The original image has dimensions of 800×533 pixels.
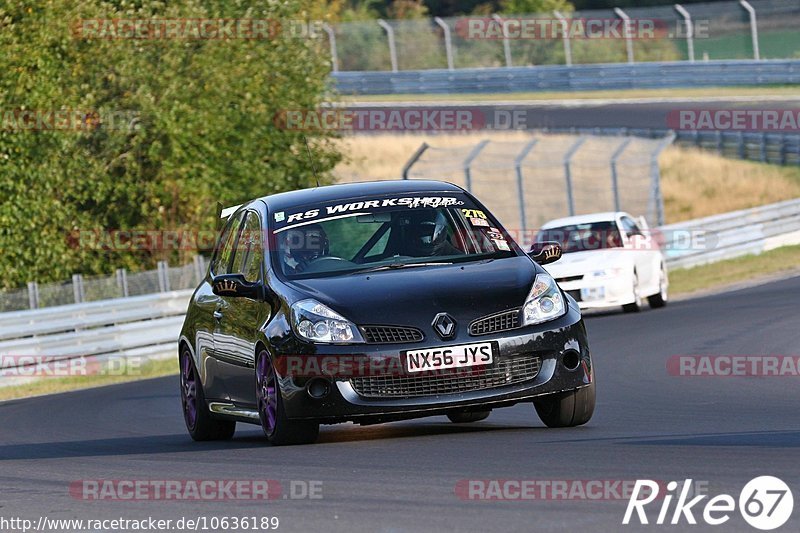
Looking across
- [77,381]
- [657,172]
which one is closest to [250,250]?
[77,381]

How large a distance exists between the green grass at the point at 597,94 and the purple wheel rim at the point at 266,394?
38.6 m

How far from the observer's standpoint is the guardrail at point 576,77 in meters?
48.6

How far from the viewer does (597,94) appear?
173 feet

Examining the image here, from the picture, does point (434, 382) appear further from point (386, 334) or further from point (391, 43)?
point (391, 43)

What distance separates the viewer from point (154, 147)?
2941 cm

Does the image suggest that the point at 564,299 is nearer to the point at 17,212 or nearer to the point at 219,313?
the point at 219,313

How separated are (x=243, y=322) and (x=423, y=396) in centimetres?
157

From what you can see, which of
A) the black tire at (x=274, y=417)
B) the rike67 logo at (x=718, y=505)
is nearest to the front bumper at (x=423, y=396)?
the black tire at (x=274, y=417)

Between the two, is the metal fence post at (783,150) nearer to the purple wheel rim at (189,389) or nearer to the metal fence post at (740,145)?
the metal fence post at (740,145)

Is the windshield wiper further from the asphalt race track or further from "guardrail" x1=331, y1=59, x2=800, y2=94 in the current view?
"guardrail" x1=331, y1=59, x2=800, y2=94

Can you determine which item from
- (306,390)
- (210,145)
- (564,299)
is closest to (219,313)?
(306,390)

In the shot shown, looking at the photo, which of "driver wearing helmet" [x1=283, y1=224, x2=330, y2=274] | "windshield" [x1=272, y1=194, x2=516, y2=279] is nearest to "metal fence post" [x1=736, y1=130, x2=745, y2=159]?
"windshield" [x1=272, y1=194, x2=516, y2=279]

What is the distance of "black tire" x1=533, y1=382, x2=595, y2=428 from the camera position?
9.91 m

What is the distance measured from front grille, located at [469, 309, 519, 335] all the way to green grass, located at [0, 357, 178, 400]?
39.1ft
